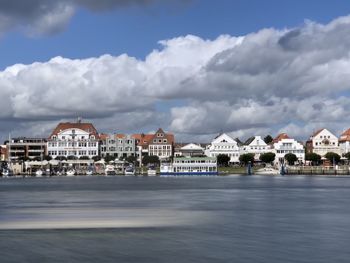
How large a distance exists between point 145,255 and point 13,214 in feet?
66.7

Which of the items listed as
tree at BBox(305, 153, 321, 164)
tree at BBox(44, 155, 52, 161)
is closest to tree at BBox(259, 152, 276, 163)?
tree at BBox(305, 153, 321, 164)

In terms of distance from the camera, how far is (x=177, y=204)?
54.7m

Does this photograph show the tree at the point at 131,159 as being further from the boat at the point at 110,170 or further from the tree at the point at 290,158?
the tree at the point at 290,158

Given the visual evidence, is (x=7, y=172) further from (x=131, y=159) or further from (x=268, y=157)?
(x=268, y=157)

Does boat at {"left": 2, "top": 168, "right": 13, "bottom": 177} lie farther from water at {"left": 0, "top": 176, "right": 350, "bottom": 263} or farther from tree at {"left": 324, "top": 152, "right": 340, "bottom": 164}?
water at {"left": 0, "top": 176, "right": 350, "bottom": 263}

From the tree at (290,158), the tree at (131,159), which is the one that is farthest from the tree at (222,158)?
the tree at (131,159)

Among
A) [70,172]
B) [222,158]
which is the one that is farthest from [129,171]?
[222,158]

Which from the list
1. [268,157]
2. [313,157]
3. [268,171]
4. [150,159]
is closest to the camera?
[268,171]

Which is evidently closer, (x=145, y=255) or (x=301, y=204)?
(x=145, y=255)

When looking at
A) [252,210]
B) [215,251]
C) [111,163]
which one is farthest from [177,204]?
[111,163]

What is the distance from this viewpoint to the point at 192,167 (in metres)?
167

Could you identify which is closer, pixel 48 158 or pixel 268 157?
pixel 268 157

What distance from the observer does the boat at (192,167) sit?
164 meters

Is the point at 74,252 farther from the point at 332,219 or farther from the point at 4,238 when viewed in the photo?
the point at 332,219
